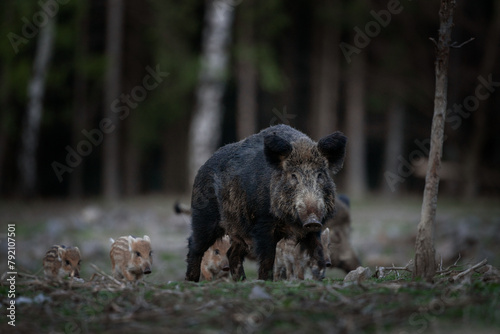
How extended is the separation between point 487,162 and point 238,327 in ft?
75.0

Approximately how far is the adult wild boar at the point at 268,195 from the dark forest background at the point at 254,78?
539 inches

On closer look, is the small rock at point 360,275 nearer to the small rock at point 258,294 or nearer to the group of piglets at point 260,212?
the group of piglets at point 260,212

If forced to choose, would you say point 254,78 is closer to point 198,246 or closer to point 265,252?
point 198,246

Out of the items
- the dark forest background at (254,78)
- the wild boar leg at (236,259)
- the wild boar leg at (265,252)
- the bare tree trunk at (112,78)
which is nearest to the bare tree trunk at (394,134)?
the dark forest background at (254,78)

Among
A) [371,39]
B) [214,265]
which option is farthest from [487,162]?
[214,265]

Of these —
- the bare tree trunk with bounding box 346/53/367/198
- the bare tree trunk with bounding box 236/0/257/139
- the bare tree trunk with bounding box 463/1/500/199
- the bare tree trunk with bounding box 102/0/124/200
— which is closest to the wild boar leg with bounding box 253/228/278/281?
the bare tree trunk with bounding box 236/0/257/139

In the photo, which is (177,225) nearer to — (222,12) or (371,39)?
(222,12)

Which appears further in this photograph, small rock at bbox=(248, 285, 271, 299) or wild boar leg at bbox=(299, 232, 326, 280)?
wild boar leg at bbox=(299, 232, 326, 280)

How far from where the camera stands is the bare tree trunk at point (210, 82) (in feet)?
68.9

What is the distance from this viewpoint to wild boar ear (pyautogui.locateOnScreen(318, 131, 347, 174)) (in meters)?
7.06

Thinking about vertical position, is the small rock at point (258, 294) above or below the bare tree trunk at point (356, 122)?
below

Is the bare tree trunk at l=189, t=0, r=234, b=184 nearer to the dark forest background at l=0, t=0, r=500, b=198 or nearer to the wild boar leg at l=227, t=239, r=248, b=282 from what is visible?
the dark forest background at l=0, t=0, r=500, b=198

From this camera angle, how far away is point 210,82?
21.3 m

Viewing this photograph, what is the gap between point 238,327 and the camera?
4.78 m
